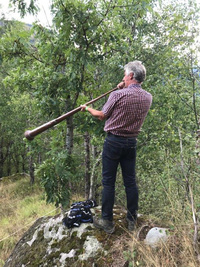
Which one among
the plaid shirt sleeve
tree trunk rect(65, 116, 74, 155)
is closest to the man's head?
the plaid shirt sleeve

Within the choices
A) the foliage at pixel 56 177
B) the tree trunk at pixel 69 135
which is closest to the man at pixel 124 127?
the foliage at pixel 56 177

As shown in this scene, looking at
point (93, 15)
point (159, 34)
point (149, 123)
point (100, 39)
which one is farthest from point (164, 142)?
point (159, 34)

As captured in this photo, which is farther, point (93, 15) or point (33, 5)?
point (33, 5)

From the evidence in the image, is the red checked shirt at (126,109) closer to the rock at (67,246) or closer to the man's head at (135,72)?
the man's head at (135,72)

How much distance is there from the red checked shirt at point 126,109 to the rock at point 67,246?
1445 millimetres

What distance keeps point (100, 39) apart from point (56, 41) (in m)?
0.71

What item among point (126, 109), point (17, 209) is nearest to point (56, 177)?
point (126, 109)

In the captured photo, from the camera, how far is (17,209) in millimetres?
9445

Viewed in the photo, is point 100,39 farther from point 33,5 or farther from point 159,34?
point 159,34

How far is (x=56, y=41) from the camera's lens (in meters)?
3.30

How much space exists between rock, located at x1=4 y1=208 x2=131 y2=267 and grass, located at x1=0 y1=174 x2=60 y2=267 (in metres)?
0.59

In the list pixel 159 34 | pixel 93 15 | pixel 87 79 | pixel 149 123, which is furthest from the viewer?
pixel 159 34

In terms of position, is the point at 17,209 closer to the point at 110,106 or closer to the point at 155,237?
the point at 155,237

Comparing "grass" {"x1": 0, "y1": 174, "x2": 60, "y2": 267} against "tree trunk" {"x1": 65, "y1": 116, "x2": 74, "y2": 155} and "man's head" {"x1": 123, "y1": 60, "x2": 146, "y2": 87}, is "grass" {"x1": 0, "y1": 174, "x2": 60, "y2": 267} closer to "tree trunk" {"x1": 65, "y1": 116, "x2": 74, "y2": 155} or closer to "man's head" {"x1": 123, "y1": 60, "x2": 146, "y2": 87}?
"tree trunk" {"x1": 65, "y1": 116, "x2": 74, "y2": 155}
